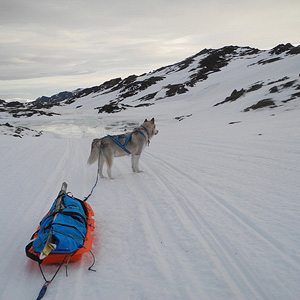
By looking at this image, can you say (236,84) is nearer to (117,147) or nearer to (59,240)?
(117,147)

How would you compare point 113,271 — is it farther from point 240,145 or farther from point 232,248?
point 240,145

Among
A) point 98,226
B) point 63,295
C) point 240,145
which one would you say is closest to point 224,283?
point 63,295

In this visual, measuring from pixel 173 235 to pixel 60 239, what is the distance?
70.4 inches

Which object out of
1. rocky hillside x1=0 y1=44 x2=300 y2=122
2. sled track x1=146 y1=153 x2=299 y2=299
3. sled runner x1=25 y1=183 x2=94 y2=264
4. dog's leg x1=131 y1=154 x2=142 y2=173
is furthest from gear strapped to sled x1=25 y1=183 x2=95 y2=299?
rocky hillside x1=0 y1=44 x2=300 y2=122

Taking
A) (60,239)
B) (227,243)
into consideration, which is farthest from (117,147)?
(227,243)

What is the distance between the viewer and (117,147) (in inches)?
285

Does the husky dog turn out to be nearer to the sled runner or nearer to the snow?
the snow

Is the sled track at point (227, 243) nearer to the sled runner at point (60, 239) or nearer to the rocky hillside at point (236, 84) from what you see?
the sled runner at point (60, 239)

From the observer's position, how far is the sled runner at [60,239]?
9.61 feet

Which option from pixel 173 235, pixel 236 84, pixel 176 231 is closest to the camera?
pixel 173 235

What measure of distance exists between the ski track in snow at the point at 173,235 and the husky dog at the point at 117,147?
2.02 feet

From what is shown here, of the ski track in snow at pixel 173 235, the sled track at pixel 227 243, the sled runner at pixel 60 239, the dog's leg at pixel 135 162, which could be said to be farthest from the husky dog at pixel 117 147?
the sled runner at pixel 60 239

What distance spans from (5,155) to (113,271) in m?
10.1

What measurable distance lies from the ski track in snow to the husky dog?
62 centimetres
